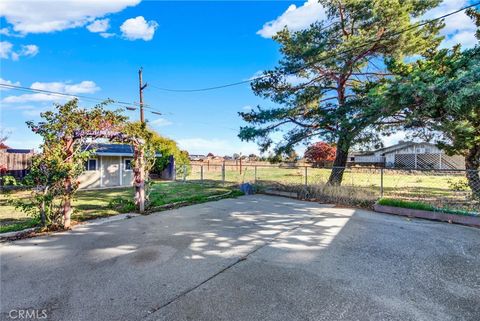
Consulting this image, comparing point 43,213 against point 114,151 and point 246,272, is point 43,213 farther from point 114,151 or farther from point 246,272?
point 114,151

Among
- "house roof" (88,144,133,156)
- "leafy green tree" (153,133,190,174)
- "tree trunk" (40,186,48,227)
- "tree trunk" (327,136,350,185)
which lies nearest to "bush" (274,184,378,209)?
"tree trunk" (327,136,350,185)

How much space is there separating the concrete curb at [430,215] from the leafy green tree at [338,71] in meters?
2.45

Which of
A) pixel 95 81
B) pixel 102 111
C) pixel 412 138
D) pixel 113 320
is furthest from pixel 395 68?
pixel 95 81

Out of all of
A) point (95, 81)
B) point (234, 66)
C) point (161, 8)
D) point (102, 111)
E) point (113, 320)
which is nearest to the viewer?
point (113, 320)

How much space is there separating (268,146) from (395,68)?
17.5 feet

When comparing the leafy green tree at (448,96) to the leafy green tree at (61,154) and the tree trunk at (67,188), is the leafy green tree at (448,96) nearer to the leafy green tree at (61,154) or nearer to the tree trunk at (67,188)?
the leafy green tree at (61,154)

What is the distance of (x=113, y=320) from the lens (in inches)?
86.0

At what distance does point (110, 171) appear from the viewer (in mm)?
13961

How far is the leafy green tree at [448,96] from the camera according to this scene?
16.4 feet

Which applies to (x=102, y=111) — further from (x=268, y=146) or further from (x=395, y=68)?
(x=395, y=68)

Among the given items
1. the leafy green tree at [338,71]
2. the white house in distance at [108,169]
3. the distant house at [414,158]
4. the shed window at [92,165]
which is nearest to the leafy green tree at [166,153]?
the white house in distance at [108,169]

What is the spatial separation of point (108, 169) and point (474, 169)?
16.3 m

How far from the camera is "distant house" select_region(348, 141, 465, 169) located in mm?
25484

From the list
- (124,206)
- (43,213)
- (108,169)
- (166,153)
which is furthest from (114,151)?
(43,213)
